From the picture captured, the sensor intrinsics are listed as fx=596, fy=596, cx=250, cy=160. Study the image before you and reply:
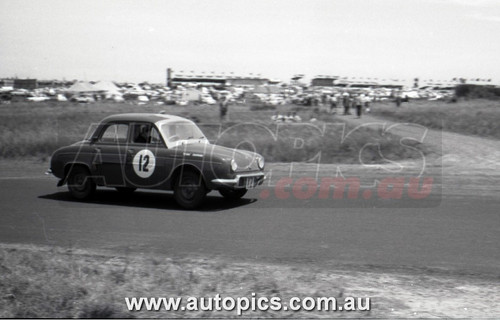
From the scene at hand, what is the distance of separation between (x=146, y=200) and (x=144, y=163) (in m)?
0.98

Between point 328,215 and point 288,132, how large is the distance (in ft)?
48.2

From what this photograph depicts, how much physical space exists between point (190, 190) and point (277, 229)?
217cm

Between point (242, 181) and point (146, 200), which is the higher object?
point (242, 181)

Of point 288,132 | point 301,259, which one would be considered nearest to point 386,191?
point 301,259

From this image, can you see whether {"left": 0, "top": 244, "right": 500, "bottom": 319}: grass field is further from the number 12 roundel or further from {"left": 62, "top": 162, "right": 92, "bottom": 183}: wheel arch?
{"left": 62, "top": 162, "right": 92, "bottom": 183}: wheel arch

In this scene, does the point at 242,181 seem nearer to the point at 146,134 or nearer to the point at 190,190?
the point at 190,190

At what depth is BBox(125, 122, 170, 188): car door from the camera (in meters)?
10.3

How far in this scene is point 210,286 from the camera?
227 inches

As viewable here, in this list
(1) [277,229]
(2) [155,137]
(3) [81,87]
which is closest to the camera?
(1) [277,229]

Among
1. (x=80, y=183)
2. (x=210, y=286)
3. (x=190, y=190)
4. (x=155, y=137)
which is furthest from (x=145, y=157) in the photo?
(x=210, y=286)

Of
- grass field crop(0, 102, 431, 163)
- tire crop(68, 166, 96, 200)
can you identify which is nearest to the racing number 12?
tire crop(68, 166, 96, 200)

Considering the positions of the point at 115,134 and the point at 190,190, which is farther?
the point at 115,134

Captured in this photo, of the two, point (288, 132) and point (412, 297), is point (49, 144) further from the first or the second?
point (412, 297)

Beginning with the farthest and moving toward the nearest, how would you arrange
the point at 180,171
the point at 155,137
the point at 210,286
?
the point at 155,137
the point at 180,171
the point at 210,286
